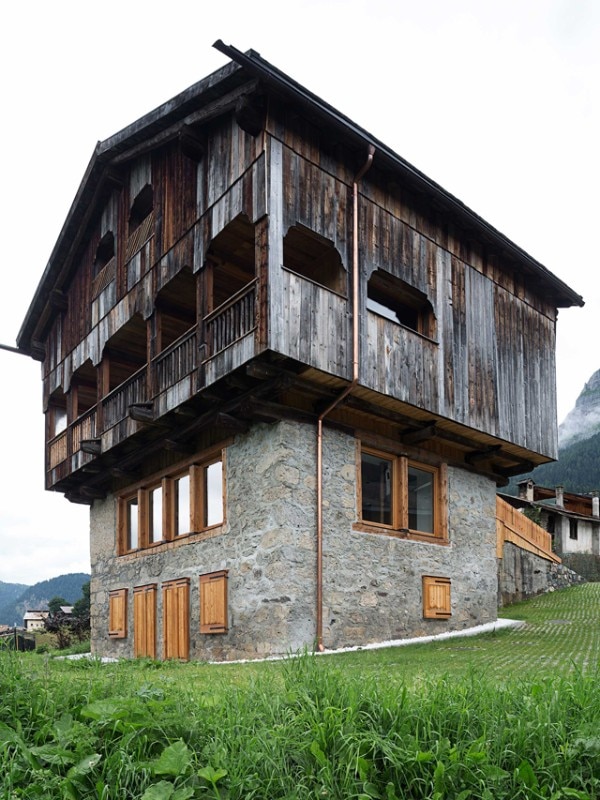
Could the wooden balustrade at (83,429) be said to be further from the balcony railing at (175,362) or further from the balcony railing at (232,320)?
the balcony railing at (232,320)

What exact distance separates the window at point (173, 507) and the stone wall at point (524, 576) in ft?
39.2

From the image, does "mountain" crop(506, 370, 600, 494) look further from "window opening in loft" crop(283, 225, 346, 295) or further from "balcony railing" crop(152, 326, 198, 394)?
"balcony railing" crop(152, 326, 198, 394)

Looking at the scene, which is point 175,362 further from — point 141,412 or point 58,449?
point 58,449

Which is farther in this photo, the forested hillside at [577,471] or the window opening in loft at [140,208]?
the forested hillside at [577,471]

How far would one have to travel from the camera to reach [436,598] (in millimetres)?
15266

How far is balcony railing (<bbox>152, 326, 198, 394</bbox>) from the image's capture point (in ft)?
45.5

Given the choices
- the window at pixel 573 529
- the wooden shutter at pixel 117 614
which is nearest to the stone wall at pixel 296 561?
the wooden shutter at pixel 117 614

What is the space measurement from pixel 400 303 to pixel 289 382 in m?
4.26

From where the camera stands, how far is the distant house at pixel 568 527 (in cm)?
4138

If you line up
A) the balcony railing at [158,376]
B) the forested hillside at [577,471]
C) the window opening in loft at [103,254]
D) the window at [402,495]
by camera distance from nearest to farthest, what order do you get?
the balcony railing at [158,376] → the window at [402,495] → the window opening in loft at [103,254] → the forested hillside at [577,471]

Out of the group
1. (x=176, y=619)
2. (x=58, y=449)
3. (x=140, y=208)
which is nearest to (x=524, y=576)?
(x=176, y=619)

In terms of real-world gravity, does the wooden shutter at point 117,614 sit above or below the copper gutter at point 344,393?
below

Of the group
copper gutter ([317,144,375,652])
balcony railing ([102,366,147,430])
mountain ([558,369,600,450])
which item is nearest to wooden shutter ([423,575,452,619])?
copper gutter ([317,144,375,652])

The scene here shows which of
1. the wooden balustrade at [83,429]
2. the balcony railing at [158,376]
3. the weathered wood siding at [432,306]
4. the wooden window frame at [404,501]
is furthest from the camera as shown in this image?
the wooden balustrade at [83,429]
